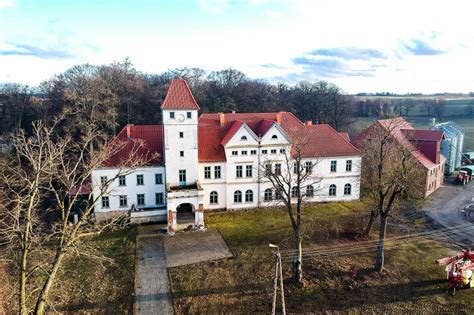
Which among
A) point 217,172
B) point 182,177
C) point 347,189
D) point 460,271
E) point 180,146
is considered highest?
point 180,146

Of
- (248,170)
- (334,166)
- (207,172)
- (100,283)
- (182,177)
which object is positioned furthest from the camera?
(334,166)

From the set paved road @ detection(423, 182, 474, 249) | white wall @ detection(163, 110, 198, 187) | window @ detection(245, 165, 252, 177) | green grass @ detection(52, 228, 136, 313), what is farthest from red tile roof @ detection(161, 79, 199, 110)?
paved road @ detection(423, 182, 474, 249)

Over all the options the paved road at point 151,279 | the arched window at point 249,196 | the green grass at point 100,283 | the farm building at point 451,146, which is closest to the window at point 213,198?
the arched window at point 249,196

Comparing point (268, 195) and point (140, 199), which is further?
point (268, 195)

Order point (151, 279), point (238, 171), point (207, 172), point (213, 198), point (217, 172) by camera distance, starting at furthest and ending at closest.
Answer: point (238, 171) < point (213, 198) < point (217, 172) < point (207, 172) < point (151, 279)

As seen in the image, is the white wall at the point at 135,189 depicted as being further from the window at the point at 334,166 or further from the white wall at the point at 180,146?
the window at the point at 334,166

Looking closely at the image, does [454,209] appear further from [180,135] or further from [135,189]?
[135,189]

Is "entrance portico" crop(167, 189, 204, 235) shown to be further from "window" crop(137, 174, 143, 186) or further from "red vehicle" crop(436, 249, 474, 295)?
"red vehicle" crop(436, 249, 474, 295)

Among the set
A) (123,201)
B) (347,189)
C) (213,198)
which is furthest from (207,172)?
(347,189)
